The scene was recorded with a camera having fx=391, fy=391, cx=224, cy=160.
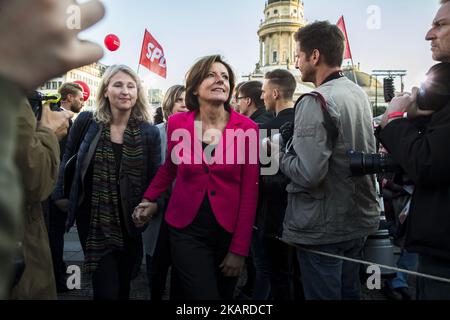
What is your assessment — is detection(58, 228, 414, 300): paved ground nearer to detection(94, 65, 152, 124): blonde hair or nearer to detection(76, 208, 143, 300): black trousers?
detection(76, 208, 143, 300): black trousers

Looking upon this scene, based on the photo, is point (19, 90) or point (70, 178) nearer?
point (19, 90)

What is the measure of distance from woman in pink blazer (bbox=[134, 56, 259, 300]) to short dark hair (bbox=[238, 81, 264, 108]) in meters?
1.73

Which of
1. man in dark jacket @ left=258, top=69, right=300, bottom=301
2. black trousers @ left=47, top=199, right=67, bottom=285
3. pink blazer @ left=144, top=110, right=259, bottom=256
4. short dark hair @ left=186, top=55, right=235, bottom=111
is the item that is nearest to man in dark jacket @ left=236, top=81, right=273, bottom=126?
man in dark jacket @ left=258, top=69, right=300, bottom=301

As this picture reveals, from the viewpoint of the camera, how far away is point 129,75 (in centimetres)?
295

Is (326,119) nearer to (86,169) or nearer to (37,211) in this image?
(37,211)

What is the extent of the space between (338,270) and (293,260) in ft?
2.93

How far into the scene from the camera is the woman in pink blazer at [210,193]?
7.33 ft

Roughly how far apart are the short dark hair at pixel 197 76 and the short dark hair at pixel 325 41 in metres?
0.55

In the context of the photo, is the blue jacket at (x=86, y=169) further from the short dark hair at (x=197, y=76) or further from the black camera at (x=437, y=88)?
the black camera at (x=437, y=88)

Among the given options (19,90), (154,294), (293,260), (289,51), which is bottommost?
(154,294)

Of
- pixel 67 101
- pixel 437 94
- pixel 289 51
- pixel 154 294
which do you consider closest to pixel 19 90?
pixel 437 94

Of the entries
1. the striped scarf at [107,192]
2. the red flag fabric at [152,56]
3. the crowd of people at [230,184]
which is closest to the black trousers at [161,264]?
the crowd of people at [230,184]
